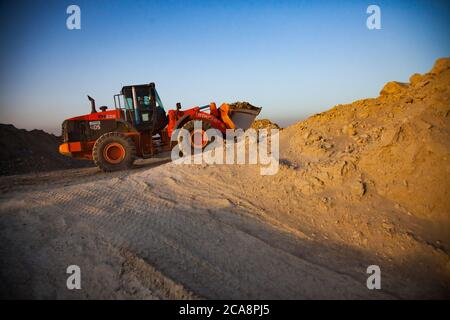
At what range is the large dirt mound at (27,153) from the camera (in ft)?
36.6

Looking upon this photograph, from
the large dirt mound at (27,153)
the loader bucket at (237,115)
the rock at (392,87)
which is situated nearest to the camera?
the rock at (392,87)

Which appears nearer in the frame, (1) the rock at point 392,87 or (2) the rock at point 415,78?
(2) the rock at point 415,78

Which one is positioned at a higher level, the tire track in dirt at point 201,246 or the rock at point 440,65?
the rock at point 440,65

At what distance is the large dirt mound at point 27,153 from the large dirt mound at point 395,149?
10.4 meters

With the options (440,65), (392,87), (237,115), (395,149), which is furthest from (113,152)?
(440,65)

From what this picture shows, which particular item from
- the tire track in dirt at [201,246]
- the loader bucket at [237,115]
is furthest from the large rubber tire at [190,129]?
the tire track in dirt at [201,246]

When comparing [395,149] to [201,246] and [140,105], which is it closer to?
[201,246]

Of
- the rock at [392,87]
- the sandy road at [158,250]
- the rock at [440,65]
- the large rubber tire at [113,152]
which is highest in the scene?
the rock at [440,65]

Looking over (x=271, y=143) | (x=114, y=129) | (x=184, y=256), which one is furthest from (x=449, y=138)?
(x=114, y=129)

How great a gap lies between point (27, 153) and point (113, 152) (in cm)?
615

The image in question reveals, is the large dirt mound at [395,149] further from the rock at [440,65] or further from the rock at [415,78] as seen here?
the rock at [415,78]

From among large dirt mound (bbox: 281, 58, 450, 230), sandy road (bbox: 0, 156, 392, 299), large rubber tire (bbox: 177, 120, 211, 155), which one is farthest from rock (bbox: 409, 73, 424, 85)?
large rubber tire (bbox: 177, 120, 211, 155)

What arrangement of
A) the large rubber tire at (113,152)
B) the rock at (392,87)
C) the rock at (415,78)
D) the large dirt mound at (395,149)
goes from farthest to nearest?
the large rubber tire at (113,152) < the rock at (392,87) < the rock at (415,78) < the large dirt mound at (395,149)
